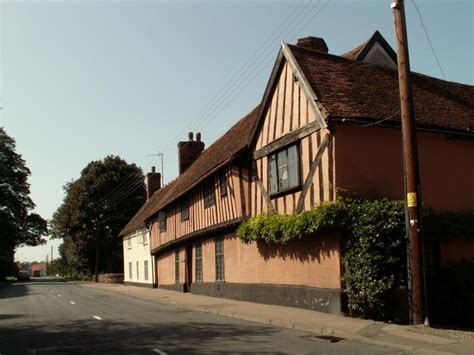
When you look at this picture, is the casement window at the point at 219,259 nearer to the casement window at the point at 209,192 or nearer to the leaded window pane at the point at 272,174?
the casement window at the point at 209,192

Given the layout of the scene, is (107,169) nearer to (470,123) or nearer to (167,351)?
(470,123)

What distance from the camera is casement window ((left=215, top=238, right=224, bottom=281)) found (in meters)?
23.2

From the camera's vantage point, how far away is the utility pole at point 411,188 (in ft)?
39.4

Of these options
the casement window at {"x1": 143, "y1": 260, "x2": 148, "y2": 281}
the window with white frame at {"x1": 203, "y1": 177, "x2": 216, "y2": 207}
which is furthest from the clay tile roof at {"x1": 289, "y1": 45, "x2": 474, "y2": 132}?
the casement window at {"x1": 143, "y1": 260, "x2": 148, "y2": 281}

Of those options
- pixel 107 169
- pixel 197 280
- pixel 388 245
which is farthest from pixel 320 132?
pixel 107 169

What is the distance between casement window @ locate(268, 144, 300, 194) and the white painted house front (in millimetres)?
21565

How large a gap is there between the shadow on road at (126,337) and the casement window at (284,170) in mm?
4817

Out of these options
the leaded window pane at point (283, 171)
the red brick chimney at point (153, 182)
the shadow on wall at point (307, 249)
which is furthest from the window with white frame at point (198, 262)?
the red brick chimney at point (153, 182)

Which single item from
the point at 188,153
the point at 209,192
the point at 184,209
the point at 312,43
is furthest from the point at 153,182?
the point at 312,43

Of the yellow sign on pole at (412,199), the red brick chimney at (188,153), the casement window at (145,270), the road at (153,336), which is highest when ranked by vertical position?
the red brick chimney at (188,153)

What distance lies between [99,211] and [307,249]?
49227 millimetres

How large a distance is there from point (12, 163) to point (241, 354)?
214 ft

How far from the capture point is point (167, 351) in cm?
993

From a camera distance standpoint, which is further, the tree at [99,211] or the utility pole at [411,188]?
the tree at [99,211]
